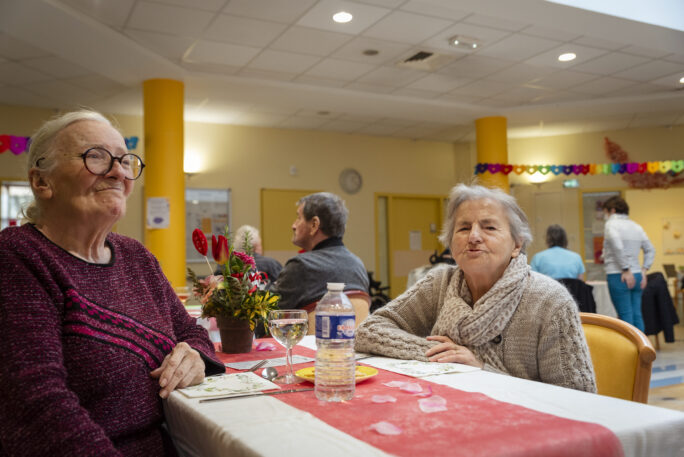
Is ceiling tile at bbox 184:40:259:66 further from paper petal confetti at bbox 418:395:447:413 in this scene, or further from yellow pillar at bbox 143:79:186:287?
paper petal confetti at bbox 418:395:447:413

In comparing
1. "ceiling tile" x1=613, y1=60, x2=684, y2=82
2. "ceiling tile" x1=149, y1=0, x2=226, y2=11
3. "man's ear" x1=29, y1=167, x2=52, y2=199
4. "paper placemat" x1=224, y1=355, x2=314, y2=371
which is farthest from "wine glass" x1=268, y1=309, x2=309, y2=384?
"ceiling tile" x1=613, y1=60, x2=684, y2=82

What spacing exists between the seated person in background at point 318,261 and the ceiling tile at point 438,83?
12.2 feet

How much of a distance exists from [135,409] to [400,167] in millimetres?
8413

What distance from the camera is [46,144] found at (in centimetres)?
146

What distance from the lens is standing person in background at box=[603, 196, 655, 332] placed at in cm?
625

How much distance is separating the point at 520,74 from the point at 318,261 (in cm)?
455

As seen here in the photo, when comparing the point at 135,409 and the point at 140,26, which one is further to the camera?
the point at 140,26

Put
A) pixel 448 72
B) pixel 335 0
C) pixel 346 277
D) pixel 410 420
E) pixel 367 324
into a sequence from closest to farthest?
pixel 410 420
pixel 367 324
pixel 346 277
pixel 335 0
pixel 448 72

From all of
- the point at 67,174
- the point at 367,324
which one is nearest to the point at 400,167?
the point at 367,324

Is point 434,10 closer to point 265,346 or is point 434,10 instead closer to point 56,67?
point 265,346

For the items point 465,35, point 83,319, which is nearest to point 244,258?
point 83,319

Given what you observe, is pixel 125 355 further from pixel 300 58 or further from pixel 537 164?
pixel 537 164

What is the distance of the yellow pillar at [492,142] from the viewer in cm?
804

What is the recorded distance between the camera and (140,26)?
4891 millimetres
